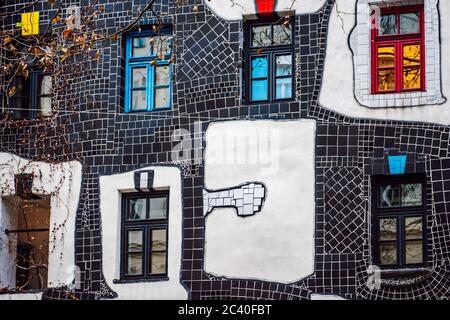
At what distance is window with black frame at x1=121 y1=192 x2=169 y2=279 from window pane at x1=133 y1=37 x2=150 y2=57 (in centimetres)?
224

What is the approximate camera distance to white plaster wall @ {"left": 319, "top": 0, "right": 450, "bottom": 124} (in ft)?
73.4

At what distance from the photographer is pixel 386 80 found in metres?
22.8

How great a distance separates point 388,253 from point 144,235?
148 inches

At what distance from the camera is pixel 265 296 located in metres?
22.4

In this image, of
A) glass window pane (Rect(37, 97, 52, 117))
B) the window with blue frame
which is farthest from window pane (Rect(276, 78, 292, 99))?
glass window pane (Rect(37, 97, 52, 117))

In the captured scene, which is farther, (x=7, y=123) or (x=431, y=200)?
(x=7, y=123)

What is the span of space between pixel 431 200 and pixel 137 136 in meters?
4.66

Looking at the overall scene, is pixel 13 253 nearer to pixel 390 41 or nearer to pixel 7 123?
pixel 7 123

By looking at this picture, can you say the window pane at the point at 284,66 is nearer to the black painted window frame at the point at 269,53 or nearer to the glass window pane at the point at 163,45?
the black painted window frame at the point at 269,53

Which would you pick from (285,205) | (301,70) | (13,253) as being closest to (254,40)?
(301,70)

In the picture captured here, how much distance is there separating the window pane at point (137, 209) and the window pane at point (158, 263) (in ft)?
2.04

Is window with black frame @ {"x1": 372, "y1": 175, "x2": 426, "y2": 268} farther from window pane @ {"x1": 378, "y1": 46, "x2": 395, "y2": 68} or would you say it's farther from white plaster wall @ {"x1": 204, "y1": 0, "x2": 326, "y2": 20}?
white plaster wall @ {"x1": 204, "y1": 0, "x2": 326, "y2": 20}

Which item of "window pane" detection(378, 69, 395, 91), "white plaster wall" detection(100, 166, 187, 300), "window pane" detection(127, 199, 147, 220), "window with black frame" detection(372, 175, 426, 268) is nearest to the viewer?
"window with black frame" detection(372, 175, 426, 268)

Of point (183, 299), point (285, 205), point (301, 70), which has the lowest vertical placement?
point (183, 299)
